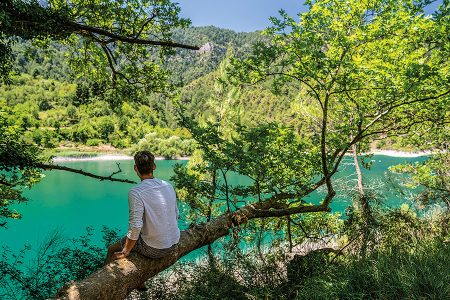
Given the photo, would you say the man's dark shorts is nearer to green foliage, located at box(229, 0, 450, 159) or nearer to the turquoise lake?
green foliage, located at box(229, 0, 450, 159)

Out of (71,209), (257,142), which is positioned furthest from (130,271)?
(71,209)

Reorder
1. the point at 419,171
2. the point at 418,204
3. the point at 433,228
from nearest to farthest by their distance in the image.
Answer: the point at 433,228, the point at 418,204, the point at 419,171

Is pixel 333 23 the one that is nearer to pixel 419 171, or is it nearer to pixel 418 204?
pixel 418 204

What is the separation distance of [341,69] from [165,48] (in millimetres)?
2916

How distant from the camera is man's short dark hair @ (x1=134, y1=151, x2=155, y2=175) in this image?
2.93 meters

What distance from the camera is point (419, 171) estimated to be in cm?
949

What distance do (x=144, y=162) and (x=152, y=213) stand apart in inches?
18.5

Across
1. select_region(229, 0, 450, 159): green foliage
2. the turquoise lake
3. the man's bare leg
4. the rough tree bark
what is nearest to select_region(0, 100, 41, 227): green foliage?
the man's bare leg

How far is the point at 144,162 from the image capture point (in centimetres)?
293

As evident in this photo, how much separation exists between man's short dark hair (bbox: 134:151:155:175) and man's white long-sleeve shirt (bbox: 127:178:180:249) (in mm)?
93

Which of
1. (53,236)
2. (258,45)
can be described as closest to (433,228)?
(258,45)

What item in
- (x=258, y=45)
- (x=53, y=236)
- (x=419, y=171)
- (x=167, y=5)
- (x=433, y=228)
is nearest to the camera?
(x=258, y=45)

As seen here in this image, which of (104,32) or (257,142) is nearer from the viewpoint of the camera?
(104,32)

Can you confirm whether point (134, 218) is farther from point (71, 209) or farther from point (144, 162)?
point (71, 209)
